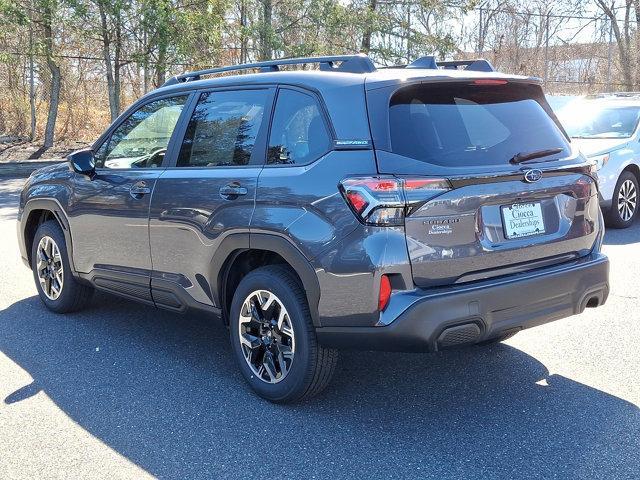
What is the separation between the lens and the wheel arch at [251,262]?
3.51 m

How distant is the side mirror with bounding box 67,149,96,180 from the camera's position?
195 inches

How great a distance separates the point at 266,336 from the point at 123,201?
59.6 inches

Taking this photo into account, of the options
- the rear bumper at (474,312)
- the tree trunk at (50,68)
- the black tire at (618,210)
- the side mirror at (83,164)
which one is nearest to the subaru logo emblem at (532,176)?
the rear bumper at (474,312)

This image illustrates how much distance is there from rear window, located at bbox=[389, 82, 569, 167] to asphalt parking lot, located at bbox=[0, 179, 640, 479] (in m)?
1.33

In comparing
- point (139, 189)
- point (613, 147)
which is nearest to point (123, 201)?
point (139, 189)

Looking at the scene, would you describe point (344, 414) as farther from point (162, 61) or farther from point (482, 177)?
point (162, 61)

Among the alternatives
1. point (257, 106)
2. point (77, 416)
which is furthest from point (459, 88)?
point (77, 416)

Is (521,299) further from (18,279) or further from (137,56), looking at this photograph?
(137,56)

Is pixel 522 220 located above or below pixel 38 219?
above

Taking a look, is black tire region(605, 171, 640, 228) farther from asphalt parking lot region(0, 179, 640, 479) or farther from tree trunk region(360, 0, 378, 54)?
tree trunk region(360, 0, 378, 54)

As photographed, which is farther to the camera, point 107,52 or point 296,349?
point 107,52

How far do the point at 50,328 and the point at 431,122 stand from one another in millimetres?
3293

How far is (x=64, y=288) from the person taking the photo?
5.43 meters

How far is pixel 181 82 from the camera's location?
16.2ft
